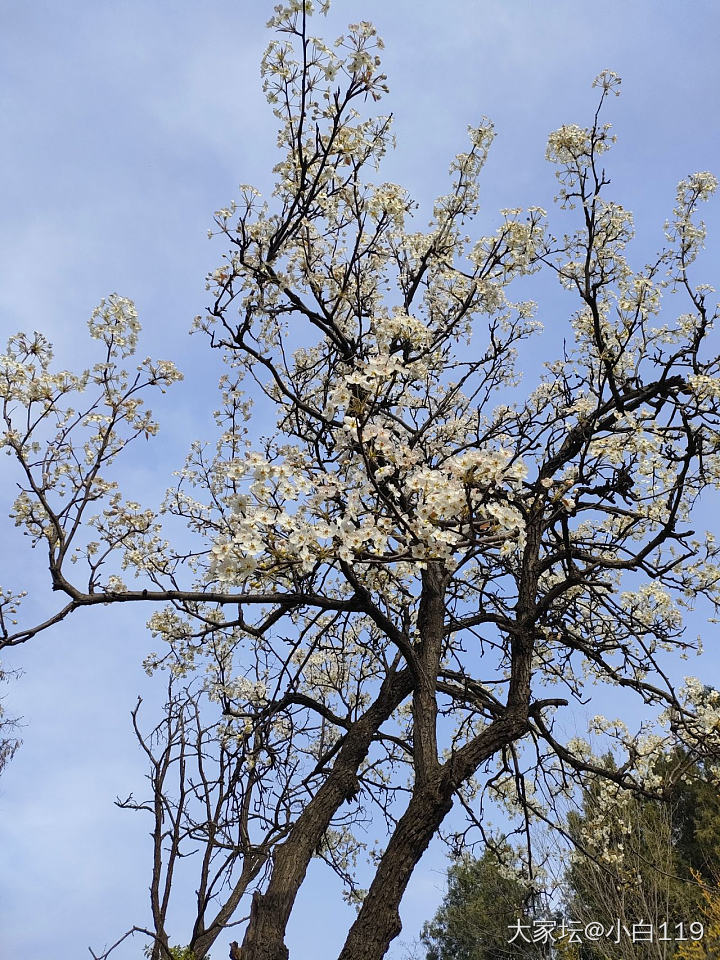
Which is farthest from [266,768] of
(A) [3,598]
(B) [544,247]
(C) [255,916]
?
(B) [544,247]

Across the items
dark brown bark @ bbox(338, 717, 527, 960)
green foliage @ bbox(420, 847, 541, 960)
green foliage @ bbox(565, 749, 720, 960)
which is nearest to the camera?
dark brown bark @ bbox(338, 717, 527, 960)

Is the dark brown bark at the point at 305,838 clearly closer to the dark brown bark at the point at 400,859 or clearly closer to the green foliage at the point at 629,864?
the dark brown bark at the point at 400,859

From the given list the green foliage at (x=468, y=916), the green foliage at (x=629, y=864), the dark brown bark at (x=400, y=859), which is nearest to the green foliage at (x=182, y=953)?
the dark brown bark at (x=400, y=859)

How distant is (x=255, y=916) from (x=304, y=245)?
430 centimetres

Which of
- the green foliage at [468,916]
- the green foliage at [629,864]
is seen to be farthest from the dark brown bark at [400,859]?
the green foliage at [468,916]

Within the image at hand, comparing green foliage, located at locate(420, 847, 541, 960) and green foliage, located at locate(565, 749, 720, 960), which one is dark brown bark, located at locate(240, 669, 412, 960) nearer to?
green foliage, located at locate(565, 749, 720, 960)

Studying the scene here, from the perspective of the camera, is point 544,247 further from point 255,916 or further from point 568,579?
point 255,916

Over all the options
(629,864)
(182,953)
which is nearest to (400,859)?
(182,953)

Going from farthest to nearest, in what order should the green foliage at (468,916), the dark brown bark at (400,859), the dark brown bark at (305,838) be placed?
the green foliage at (468,916) < the dark brown bark at (305,838) < the dark brown bark at (400,859)

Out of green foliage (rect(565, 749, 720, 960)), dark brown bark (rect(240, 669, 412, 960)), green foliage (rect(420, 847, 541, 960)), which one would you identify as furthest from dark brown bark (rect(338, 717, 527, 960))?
green foliage (rect(420, 847, 541, 960))

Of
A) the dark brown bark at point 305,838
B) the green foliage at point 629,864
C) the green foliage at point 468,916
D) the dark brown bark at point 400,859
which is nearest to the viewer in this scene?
the dark brown bark at point 400,859

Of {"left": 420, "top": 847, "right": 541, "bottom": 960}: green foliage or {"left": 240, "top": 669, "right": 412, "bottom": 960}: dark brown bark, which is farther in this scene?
{"left": 420, "top": 847, "right": 541, "bottom": 960}: green foliage

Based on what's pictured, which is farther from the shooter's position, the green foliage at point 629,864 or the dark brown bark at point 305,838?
the green foliage at point 629,864

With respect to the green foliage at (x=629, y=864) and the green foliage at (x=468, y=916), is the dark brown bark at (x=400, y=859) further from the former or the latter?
the green foliage at (x=468, y=916)
